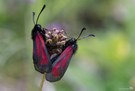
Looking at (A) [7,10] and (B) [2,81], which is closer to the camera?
(B) [2,81]

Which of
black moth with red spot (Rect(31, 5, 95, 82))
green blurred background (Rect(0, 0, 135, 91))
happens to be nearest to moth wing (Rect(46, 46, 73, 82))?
black moth with red spot (Rect(31, 5, 95, 82))

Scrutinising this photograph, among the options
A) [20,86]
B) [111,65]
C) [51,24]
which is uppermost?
[51,24]

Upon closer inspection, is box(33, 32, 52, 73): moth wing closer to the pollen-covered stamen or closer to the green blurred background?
the pollen-covered stamen

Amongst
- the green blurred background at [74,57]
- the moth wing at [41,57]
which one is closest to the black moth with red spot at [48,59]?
the moth wing at [41,57]

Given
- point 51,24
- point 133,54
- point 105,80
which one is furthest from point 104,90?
point 51,24

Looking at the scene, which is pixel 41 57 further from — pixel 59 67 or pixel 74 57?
pixel 74 57

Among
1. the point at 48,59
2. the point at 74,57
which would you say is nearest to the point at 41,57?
the point at 48,59

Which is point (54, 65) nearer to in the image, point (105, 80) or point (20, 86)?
point (105, 80)
